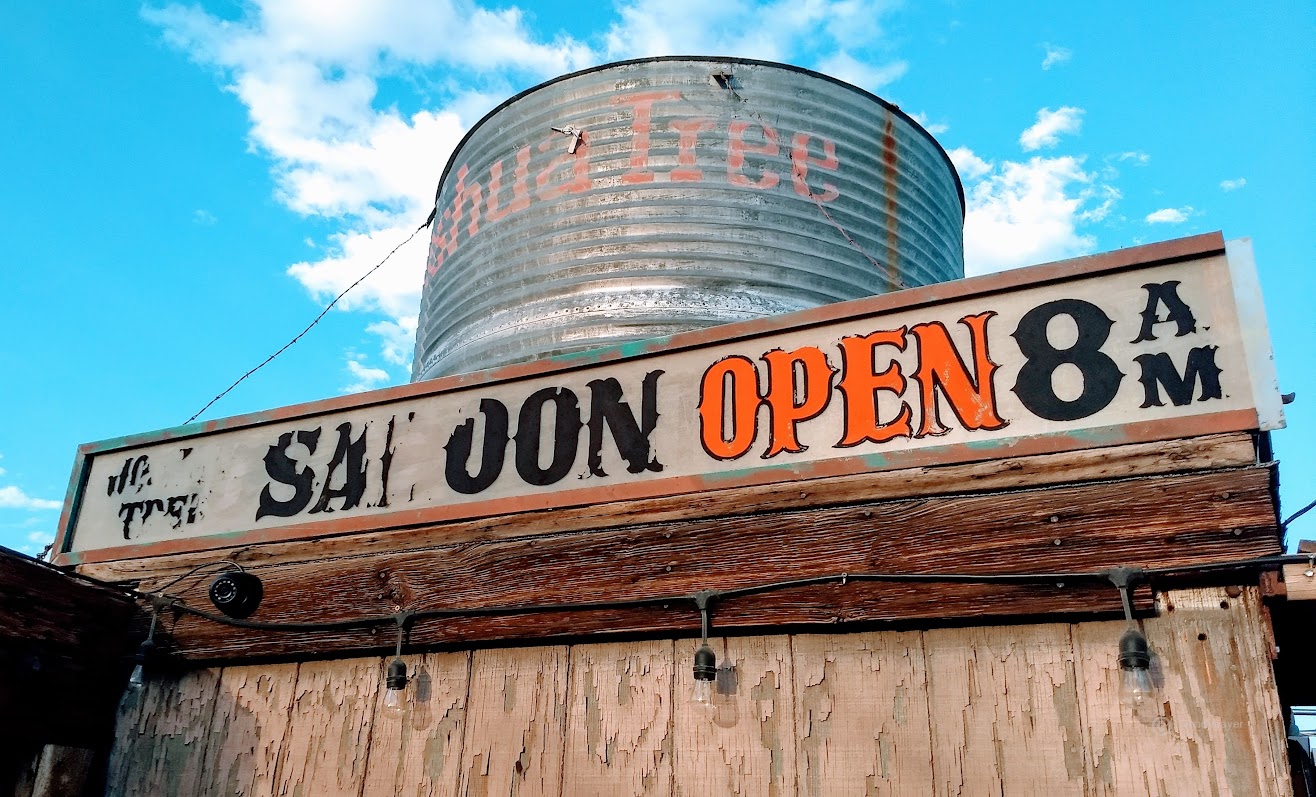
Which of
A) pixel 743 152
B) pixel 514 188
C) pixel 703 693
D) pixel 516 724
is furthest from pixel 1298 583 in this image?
pixel 514 188

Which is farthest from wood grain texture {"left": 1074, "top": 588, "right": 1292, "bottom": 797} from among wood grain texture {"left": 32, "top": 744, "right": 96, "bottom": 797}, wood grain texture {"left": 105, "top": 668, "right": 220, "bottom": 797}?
wood grain texture {"left": 32, "top": 744, "right": 96, "bottom": 797}

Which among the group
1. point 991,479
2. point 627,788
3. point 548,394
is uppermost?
point 548,394

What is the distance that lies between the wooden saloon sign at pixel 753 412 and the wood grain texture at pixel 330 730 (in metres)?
0.57

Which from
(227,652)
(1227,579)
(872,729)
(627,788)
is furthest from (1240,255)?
(227,652)

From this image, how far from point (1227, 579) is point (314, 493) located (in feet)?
10.9

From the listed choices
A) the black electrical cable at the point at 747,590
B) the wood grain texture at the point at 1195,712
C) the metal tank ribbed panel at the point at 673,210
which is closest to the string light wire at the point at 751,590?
the black electrical cable at the point at 747,590

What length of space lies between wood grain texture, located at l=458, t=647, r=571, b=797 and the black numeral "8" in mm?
1772

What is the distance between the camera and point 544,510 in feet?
12.3

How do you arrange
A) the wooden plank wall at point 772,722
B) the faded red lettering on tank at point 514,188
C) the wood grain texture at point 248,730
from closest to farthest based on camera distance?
the wooden plank wall at point 772,722 < the wood grain texture at point 248,730 < the faded red lettering on tank at point 514,188

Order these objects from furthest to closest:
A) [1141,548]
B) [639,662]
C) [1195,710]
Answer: [639,662] < [1141,548] < [1195,710]

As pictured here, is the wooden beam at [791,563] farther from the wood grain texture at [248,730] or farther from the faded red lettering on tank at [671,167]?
the faded red lettering on tank at [671,167]

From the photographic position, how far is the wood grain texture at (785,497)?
2.92 metres

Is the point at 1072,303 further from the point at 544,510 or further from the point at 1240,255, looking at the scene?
the point at 544,510

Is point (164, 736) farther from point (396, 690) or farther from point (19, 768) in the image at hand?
point (396, 690)
